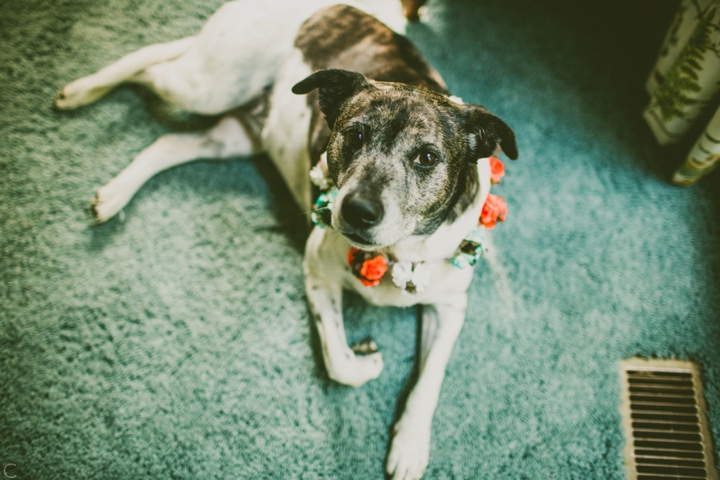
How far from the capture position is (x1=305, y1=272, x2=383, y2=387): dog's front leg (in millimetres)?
1807

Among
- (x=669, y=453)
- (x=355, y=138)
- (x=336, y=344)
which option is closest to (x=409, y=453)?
(x=336, y=344)

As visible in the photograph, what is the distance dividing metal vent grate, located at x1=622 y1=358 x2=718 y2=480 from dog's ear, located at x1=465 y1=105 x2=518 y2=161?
1.21 meters

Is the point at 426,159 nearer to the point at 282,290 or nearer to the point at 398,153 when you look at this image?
the point at 398,153

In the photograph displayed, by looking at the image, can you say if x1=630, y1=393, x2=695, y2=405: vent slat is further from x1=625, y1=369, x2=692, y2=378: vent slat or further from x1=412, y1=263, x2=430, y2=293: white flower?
x1=412, y1=263, x2=430, y2=293: white flower

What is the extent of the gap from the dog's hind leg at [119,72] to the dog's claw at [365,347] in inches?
63.8

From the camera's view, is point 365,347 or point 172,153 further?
point 172,153

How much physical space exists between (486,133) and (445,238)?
1.21 ft

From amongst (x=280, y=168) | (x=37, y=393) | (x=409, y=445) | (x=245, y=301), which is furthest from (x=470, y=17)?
(x=37, y=393)

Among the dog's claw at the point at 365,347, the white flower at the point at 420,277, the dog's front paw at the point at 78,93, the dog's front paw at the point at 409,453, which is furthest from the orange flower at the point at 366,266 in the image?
the dog's front paw at the point at 78,93

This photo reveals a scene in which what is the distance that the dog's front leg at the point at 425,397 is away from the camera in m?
1.74

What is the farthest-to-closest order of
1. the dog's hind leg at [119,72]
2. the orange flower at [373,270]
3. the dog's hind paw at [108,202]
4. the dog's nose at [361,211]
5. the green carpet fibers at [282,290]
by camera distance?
the dog's hind leg at [119,72] → the dog's hind paw at [108,202] → the green carpet fibers at [282,290] → the orange flower at [373,270] → the dog's nose at [361,211]

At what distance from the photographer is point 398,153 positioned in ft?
4.52

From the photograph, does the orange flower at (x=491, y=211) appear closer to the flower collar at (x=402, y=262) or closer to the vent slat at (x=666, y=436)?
the flower collar at (x=402, y=262)

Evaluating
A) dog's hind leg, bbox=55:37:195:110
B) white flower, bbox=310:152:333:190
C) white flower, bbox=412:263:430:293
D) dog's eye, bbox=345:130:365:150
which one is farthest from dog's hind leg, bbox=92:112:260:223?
white flower, bbox=412:263:430:293
